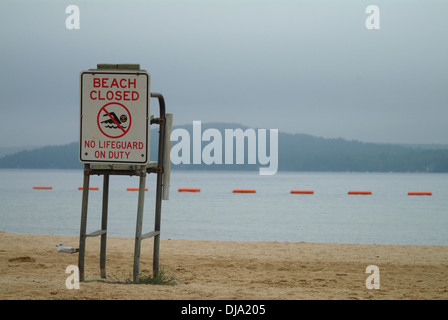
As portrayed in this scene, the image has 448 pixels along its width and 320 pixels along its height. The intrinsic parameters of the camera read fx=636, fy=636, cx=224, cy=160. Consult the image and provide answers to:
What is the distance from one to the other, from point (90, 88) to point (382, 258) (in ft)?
23.0

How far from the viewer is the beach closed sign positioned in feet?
22.8

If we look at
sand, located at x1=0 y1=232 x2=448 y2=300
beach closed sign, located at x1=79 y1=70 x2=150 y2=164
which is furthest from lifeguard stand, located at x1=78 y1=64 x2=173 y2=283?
sand, located at x1=0 y1=232 x2=448 y2=300

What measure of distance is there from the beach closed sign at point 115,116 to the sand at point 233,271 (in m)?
1.45

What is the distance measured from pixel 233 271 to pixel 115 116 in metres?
3.51

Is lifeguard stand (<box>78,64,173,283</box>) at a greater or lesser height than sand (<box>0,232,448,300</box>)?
greater

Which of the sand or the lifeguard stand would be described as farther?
the lifeguard stand

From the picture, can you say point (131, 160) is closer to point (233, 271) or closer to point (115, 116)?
point (115, 116)

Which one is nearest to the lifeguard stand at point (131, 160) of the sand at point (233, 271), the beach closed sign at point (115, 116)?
the beach closed sign at point (115, 116)

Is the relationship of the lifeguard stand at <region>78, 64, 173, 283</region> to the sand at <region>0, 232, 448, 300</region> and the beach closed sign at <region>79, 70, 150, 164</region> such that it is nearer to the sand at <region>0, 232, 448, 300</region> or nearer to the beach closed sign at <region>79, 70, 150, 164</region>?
the beach closed sign at <region>79, 70, 150, 164</region>

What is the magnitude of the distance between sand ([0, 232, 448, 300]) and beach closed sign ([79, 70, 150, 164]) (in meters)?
1.45

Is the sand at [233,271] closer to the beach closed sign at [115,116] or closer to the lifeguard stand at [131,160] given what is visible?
the lifeguard stand at [131,160]

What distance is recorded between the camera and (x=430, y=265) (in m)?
10.6

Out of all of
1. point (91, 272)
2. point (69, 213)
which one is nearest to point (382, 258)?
point (91, 272)

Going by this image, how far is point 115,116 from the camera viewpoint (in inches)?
276
